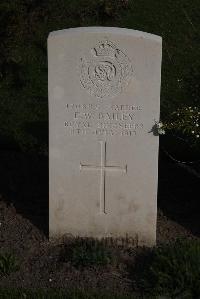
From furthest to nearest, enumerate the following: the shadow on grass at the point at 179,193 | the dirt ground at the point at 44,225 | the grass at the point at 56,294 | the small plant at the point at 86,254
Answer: the shadow on grass at the point at 179,193 → the small plant at the point at 86,254 → the dirt ground at the point at 44,225 → the grass at the point at 56,294

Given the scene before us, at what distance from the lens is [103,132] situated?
5.74 metres

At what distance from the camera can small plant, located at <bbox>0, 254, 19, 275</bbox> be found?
218 inches

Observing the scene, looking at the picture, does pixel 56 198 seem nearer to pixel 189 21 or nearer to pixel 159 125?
pixel 159 125

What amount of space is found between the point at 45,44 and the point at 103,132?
15.9 feet

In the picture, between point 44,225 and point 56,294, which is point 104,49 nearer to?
point 44,225

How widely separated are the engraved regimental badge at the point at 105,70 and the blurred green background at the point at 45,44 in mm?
2432

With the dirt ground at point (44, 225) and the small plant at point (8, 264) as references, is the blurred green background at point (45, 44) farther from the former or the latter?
the small plant at point (8, 264)

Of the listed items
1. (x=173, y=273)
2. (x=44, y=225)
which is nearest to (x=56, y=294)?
(x=173, y=273)

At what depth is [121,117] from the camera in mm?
5684

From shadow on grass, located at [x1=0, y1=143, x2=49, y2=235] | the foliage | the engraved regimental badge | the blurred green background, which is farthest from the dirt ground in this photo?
the engraved regimental badge

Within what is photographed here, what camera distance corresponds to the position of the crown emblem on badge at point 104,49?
18.1 ft

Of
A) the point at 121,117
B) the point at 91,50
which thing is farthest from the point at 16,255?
the point at 91,50

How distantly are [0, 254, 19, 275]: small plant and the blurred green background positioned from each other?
8.09 feet

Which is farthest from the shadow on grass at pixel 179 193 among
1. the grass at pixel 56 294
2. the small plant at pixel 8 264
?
the small plant at pixel 8 264
